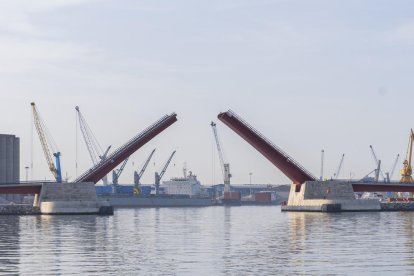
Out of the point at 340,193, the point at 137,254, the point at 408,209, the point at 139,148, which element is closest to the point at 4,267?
the point at 137,254

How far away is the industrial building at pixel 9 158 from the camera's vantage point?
185000 mm

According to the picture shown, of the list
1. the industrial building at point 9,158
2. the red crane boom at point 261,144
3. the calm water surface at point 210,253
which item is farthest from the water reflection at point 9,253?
the industrial building at point 9,158

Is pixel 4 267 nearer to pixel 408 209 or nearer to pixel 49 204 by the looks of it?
pixel 49 204

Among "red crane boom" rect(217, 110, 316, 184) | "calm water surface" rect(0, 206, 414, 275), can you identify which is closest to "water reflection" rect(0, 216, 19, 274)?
"calm water surface" rect(0, 206, 414, 275)

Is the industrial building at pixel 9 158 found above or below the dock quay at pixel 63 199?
above

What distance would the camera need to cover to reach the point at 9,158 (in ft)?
611

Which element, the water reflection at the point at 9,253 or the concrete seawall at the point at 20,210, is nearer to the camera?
the water reflection at the point at 9,253

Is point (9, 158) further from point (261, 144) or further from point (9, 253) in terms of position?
point (9, 253)

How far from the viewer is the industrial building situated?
185 meters

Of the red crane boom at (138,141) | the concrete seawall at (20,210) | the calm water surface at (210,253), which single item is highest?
the red crane boom at (138,141)

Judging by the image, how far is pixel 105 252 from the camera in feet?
130

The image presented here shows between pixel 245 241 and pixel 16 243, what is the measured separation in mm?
11246

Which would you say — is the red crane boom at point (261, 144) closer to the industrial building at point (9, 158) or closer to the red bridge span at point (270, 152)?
the red bridge span at point (270, 152)

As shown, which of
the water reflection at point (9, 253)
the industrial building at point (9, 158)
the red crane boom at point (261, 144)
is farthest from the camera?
the industrial building at point (9, 158)
